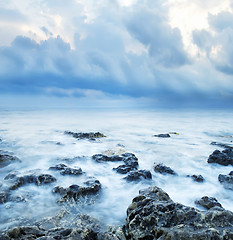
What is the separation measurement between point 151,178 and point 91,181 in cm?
225

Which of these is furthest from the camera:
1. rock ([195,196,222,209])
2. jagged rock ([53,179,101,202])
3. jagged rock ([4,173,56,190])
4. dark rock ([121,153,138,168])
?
dark rock ([121,153,138,168])

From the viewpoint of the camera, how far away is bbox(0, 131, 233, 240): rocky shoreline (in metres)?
2.85

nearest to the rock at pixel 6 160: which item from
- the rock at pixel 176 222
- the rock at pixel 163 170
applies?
the rock at pixel 163 170

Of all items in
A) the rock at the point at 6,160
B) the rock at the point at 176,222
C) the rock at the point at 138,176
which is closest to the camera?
the rock at the point at 176,222

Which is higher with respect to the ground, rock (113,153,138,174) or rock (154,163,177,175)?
rock (113,153,138,174)

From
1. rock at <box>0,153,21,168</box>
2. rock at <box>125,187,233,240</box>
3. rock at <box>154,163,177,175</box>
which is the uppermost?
rock at <box>125,187,233,240</box>

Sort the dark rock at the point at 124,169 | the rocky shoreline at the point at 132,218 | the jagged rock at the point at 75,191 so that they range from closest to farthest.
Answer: the rocky shoreline at the point at 132,218, the jagged rock at the point at 75,191, the dark rock at the point at 124,169

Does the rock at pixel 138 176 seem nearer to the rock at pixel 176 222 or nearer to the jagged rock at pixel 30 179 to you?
the jagged rock at pixel 30 179

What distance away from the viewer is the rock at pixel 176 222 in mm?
2658

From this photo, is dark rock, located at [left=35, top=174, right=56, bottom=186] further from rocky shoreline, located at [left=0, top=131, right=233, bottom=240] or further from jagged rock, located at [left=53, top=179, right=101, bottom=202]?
jagged rock, located at [left=53, top=179, right=101, bottom=202]

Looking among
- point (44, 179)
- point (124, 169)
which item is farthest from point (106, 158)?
point (44, 179)

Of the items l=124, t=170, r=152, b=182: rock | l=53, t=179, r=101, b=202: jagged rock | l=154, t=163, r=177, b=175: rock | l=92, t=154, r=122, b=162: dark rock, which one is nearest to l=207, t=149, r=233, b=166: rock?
l=154, t=163, r=177, b=175: rock

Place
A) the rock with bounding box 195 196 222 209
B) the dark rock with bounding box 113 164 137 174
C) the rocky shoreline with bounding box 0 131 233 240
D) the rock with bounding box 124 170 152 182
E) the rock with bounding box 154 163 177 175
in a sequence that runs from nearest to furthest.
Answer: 1. the rocky shoreline with bounding box 0 131 233 240
2. the rock with bounding box 195 196 222 209
3. the rock with bounding box 124 170 152 182
4. the dark rock with bounding box 113 164 137 174
5. the rock with bounding box 154 163 177 175

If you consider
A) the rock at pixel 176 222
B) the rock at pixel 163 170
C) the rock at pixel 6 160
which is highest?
the rock at pixel 176 222
